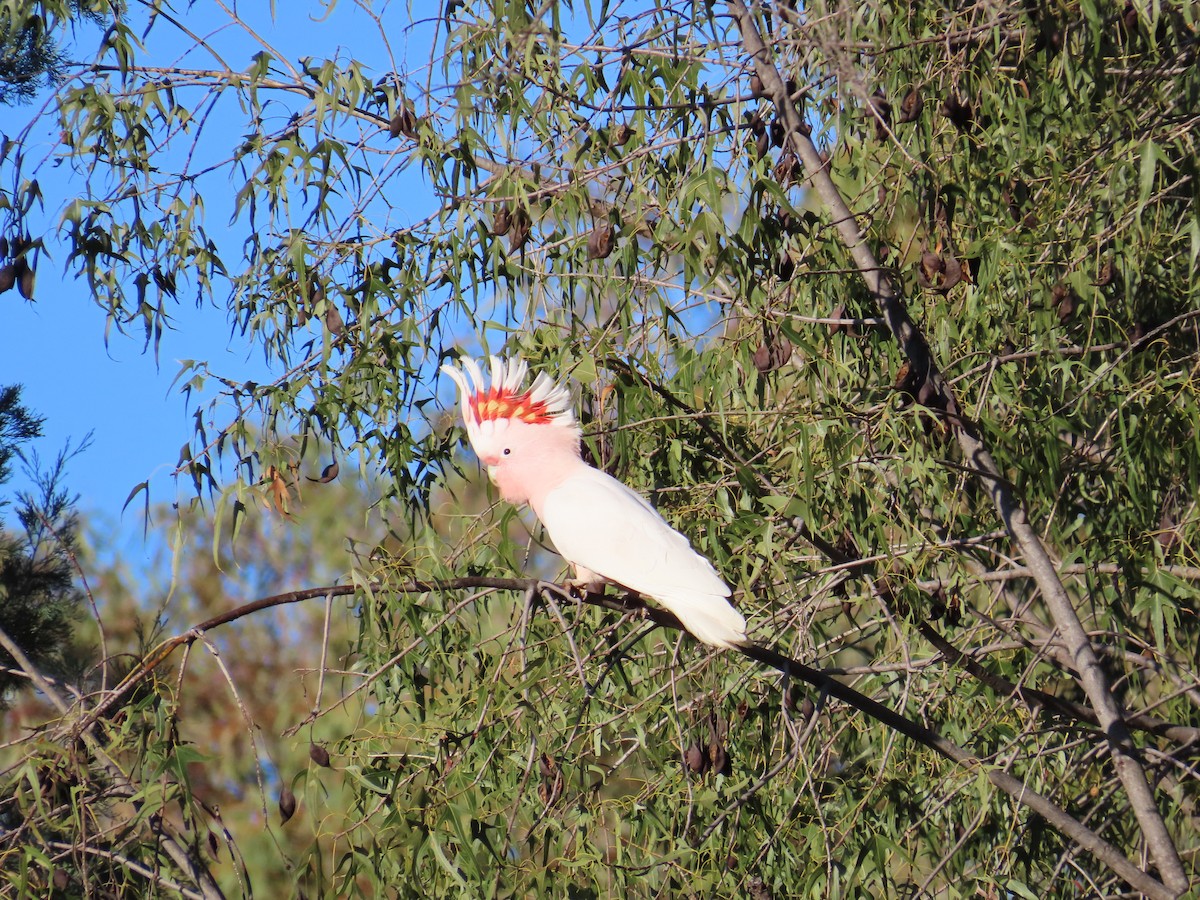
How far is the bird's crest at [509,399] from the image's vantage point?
2.40 meters

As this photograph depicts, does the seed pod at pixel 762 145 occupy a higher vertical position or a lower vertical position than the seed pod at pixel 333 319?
lower

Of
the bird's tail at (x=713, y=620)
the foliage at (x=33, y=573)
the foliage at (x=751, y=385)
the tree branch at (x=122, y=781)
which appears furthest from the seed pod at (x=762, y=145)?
the foliage at (x=33, y=573)

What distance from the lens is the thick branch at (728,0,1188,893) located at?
7.75ft

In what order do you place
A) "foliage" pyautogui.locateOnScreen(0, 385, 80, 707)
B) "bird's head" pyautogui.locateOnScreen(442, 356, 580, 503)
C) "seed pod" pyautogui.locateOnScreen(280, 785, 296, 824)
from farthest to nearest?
"foliage" pyautogui.locateOnScreen(0, 385, 80, 707), "bird's head" pyautogui.locateOnScreen(442, 356, 580, 503), "seed pod" pyautogui.locateOnScreen(280, 785, 296, 824)

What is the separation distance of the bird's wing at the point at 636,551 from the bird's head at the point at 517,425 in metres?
0.09

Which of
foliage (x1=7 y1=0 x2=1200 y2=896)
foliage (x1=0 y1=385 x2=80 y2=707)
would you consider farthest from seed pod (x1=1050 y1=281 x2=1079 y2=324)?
foliage (x1=0 y1=385 x2=80 y2=707)

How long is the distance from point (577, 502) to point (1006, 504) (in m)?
0.89

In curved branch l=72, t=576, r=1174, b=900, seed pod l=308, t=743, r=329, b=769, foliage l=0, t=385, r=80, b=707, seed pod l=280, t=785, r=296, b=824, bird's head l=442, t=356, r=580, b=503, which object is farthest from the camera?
foliage l=0, t=385, r=80, b=707

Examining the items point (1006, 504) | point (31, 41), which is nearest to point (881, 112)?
point (1006, 504)

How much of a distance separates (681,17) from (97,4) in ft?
4.46

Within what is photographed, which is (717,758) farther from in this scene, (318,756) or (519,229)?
(519,229)

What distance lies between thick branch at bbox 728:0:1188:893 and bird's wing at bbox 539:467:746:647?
0.59 meters

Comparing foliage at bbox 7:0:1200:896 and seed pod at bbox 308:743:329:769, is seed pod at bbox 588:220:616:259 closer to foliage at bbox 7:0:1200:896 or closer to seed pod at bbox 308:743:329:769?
foliage at bbox 7:0:1200:896

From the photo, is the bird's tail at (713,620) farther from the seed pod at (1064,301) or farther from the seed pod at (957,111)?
the seed pod at (957,111)
